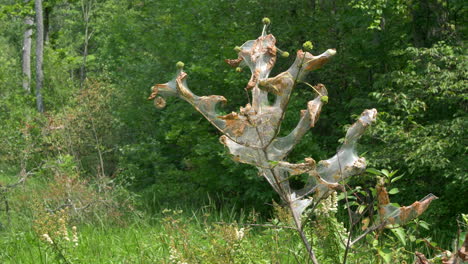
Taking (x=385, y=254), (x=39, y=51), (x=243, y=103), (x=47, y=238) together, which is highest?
(x=385, y=254)

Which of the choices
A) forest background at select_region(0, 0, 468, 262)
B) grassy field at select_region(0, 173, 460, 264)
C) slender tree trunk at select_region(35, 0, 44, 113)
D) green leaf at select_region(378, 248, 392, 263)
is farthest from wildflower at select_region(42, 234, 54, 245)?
slender tree trunk at select_region(35, 0, 44, 113)

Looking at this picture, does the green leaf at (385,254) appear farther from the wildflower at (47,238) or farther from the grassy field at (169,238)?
the wildflower at (47,238)

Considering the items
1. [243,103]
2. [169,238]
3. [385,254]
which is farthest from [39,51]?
[385,254]

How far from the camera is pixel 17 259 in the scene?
6.54 metres

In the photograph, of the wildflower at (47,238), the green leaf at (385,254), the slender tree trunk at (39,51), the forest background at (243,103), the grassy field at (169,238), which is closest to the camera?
the green leaf at (385,254)

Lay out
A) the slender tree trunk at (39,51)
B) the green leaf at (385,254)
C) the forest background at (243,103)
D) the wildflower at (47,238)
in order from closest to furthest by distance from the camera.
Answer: the green leaf at (385,254), the wildflower at (47,238), the forest background at (243,103), the slender tree trunk at (39,51)

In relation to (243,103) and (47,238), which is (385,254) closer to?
(47,238)

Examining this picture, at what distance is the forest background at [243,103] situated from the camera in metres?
7.88

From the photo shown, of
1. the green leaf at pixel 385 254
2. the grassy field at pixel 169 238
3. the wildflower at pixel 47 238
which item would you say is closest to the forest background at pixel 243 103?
the grassy field at pixel 169 238

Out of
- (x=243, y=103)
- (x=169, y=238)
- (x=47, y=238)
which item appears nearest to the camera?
(x=47, y=238)

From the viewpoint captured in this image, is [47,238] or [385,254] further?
[47,238]

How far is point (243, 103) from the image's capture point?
1125 cm

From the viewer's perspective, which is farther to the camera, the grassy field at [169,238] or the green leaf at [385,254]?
the grassy field at [169,238]

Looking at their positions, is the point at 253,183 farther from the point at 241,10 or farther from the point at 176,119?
the point at 241,10
